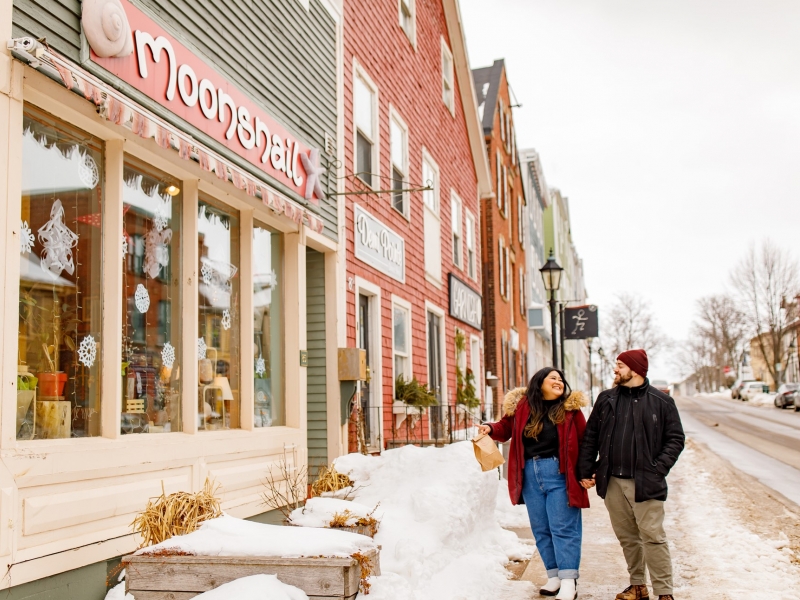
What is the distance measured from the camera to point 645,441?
5664 mm

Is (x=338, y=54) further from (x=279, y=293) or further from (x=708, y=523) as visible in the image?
(x=708, y=523)

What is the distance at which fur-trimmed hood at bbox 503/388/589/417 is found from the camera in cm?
620

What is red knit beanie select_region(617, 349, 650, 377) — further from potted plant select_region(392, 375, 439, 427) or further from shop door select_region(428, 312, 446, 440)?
shop door select_region(428, 312, 446, 440)

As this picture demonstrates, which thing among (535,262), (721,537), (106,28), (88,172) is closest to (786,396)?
(535,262)

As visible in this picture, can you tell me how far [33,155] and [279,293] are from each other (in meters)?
4.12

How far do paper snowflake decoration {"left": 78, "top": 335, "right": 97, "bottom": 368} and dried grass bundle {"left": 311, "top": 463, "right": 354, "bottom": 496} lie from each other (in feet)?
8.70

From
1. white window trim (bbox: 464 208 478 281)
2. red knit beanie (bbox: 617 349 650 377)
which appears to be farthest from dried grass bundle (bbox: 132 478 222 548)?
white window trim (bbox: 464 208 478 281)

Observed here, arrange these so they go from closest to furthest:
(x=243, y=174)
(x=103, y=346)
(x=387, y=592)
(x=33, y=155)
A: 1. (x=387, y=592)
2. (x=33, y=155)
3. (x=103, y=346)
4. (x=243, y=174)

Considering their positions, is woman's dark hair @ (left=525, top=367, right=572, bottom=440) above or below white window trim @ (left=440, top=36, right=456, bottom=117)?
below

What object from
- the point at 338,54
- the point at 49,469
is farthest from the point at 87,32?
the point at 338,54

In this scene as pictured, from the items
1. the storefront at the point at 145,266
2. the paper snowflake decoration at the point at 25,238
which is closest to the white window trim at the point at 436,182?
the storefront at the point at 145,266

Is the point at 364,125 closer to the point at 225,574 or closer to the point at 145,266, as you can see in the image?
the point at 145,266

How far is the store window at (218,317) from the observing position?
7246mm

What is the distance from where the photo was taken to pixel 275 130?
27.5 feet
